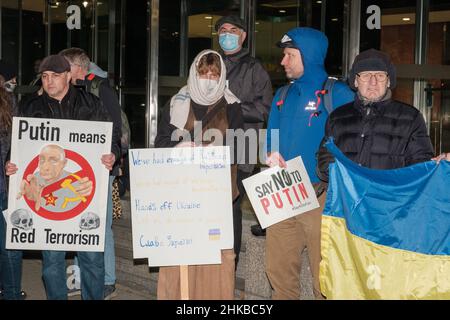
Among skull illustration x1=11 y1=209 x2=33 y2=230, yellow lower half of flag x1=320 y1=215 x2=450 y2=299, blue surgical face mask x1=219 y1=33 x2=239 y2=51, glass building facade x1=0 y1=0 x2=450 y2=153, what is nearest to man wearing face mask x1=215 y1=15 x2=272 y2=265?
blue surgical face mask x1=219 y1=33 x2=239 y2=51

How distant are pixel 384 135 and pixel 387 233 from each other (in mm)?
560

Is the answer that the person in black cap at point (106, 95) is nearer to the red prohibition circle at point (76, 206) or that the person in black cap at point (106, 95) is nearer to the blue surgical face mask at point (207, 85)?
the red prohibition circle at point (76, 206)

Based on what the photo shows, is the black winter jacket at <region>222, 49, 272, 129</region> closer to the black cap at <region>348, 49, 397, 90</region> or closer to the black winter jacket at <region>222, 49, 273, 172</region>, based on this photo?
the black winter jacket at <region>222, 49, 273, 172</region>

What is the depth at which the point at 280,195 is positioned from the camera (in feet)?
15.6

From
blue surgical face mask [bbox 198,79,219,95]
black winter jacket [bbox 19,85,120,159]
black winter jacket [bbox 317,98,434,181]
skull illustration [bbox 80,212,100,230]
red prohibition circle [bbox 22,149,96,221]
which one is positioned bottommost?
skull illustration [bbox 80,212,100,230]

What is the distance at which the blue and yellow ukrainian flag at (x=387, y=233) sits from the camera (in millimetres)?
4062

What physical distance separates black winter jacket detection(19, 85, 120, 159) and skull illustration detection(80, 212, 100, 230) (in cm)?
46

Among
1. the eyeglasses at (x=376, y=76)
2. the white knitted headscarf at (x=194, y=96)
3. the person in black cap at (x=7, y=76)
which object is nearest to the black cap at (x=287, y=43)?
the white knitted headscarf at (x=194, y=96)

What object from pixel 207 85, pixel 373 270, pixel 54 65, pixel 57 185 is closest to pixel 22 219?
pixel 57 185

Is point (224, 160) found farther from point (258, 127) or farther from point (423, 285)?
point (423, 285)

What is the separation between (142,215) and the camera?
4.65 m

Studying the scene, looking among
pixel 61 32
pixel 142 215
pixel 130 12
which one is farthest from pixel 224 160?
pixel 61 32

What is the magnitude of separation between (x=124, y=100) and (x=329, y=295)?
7255 mm

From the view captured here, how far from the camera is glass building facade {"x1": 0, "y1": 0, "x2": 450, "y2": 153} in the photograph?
761 cm
